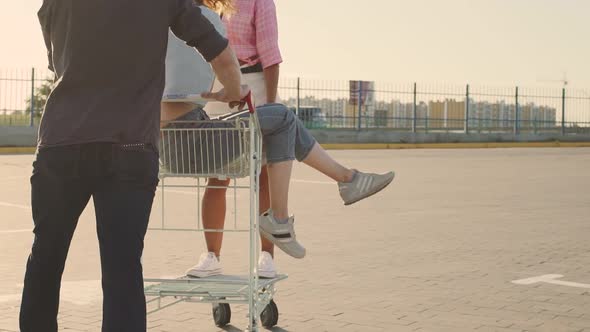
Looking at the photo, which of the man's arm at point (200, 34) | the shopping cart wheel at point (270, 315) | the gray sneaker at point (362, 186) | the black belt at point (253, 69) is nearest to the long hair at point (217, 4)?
the black belt at point (253, 69)

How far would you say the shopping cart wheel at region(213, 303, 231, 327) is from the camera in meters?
5.36

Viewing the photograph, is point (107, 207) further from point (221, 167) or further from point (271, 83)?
point (271, 83)

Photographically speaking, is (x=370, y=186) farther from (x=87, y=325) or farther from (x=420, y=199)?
(x=420, y=199)

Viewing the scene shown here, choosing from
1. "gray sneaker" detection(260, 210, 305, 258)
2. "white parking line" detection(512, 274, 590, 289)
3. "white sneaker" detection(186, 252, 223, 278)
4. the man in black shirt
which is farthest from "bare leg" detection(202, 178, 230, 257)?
"white parking line" detection(512, 274, 590, 289)

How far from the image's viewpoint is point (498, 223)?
1052 centimetres

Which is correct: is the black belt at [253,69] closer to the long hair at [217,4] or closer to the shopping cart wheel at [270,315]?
the long hair at [217,4]

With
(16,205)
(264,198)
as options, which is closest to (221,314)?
(264,198)

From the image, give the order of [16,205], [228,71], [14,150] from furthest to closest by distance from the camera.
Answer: [14,150] → [16,205] → [228,71]

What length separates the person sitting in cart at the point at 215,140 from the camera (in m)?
4.47

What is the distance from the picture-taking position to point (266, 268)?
17.3 ft

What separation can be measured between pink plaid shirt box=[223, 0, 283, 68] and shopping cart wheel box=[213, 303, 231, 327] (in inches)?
52.2

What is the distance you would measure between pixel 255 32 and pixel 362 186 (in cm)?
107

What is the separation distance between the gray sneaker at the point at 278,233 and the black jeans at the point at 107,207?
6.74ft

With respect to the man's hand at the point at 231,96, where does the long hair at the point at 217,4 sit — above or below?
above
